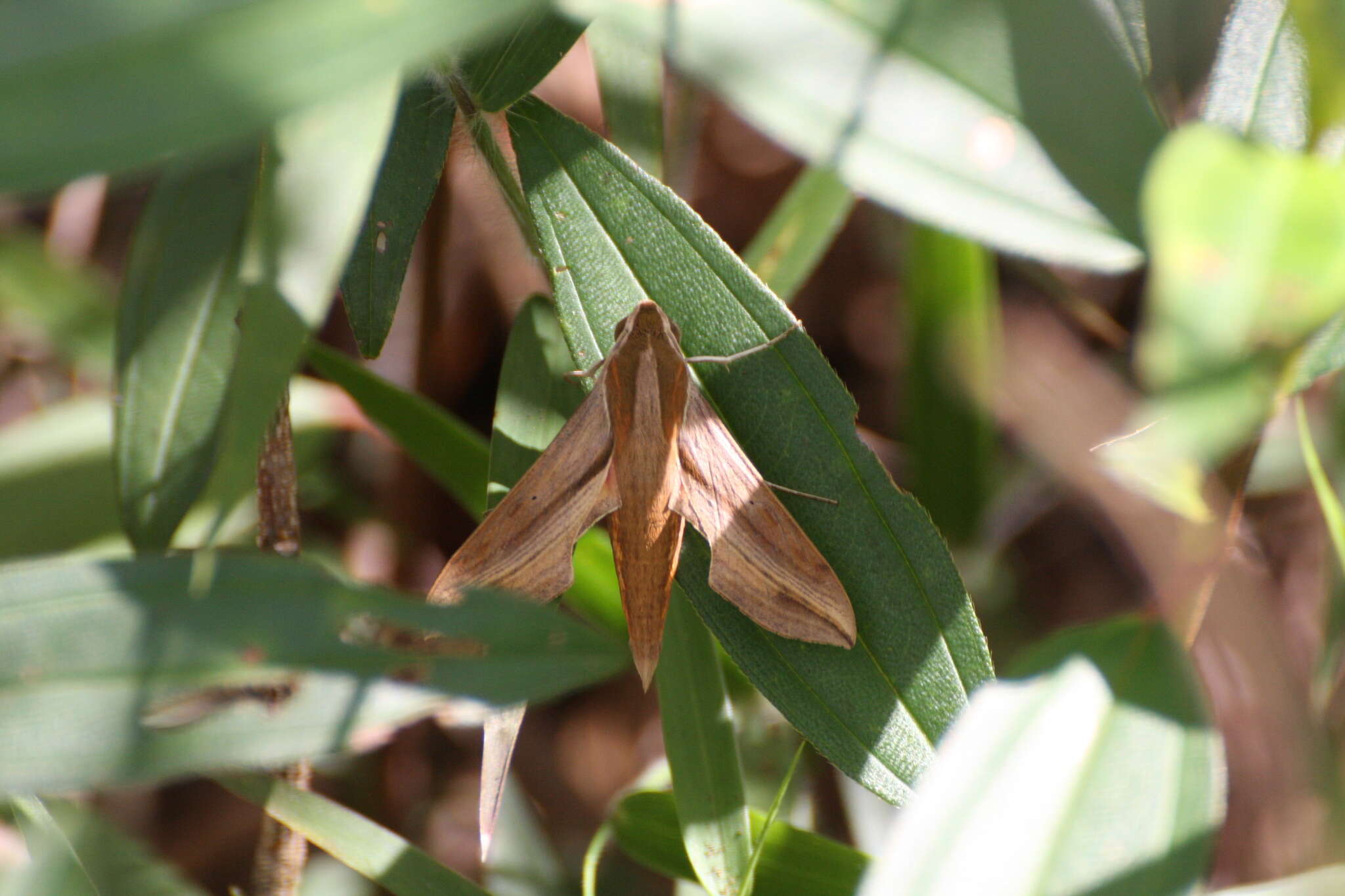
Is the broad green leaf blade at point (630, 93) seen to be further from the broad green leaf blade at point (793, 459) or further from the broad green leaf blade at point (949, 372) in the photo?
the broad green leaf blade at point (949, 372)

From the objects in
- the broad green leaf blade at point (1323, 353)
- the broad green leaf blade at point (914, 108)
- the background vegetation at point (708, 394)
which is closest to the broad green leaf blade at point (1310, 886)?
the background vegetation at point (708, 394)

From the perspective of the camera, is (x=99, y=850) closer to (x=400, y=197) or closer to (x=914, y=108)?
(x=400, y=197)

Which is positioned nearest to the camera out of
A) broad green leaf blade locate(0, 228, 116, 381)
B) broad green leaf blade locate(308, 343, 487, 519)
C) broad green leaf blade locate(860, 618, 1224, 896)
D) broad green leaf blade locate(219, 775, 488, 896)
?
broad green leaf blade locate(860, 618, 1224, 896)

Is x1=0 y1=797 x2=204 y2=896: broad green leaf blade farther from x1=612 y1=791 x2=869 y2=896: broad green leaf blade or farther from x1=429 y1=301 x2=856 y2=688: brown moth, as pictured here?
x1=612 y1=791 x2=869 y2=896: broad green leaf blade

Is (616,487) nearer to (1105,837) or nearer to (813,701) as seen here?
(813,701)

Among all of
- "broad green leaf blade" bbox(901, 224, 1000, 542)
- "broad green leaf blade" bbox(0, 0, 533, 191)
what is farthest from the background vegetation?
"broad green leaf blade" bbox(901, 224, 1000, 542)

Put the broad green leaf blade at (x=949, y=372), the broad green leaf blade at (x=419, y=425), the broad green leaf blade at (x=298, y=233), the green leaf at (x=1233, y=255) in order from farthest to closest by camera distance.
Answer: the broad green leaf blade at (x=949, y=372)
the broad green leaf blade at (x=419, y=425)
the broad green leaf blade at (x=298, y=233)
the green leaf at (x=1233, y=255)
